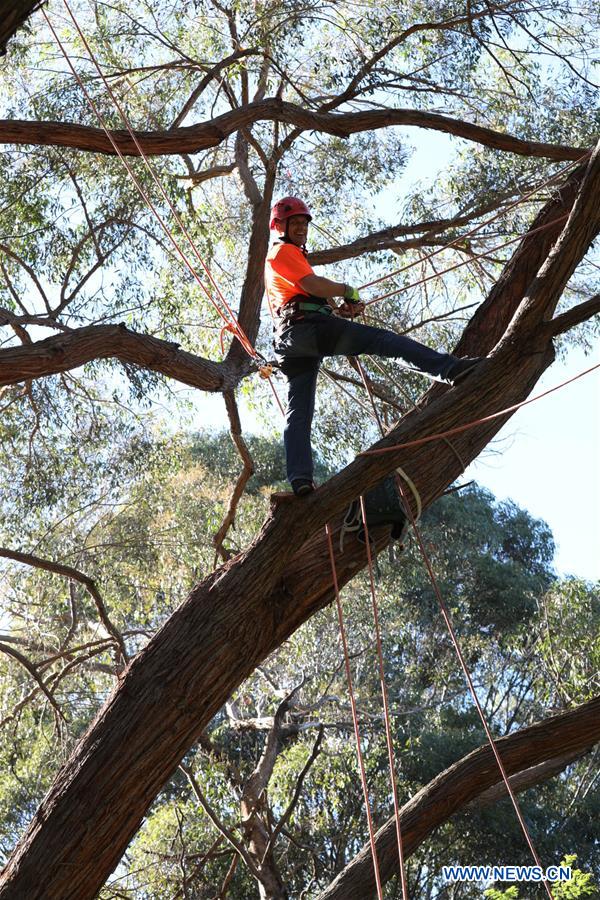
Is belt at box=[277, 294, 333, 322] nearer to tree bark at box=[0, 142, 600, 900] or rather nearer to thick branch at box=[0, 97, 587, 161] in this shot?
tree bark at box=[0, 142, 600, 900]

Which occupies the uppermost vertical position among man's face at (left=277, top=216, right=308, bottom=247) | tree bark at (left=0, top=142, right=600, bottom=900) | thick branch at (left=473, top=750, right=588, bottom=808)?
man's face at (left=277, top=216, right=308, bottom=247)

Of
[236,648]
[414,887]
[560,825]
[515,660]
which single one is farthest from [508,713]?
[236,648]

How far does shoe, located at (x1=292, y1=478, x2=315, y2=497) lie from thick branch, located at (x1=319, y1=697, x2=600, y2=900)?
5.68 ft

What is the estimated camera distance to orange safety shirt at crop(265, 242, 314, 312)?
3.56 metres

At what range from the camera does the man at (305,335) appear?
3461 millimetres

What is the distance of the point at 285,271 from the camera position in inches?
141

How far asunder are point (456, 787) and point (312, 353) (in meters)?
1.97

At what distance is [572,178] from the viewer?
14.6 feet

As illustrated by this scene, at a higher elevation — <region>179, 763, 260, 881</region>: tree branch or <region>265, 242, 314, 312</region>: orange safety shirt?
<region>265, 242, 314, 312</region>: orange safety shirt

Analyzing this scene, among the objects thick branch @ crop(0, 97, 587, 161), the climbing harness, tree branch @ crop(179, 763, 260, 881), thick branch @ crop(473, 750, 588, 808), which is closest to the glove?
the climbing harness

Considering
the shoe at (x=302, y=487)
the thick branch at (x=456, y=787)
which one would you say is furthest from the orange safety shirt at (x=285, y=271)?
the thick branch at (x=456, y=787)

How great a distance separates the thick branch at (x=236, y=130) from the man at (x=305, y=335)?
1365mm

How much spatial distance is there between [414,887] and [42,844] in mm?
10716

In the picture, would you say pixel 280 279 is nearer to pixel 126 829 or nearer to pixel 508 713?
pixel 126 829
